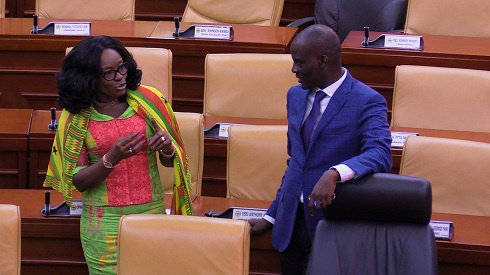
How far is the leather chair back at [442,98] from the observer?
4387 millimetres

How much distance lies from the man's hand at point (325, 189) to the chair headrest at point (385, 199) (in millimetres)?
35

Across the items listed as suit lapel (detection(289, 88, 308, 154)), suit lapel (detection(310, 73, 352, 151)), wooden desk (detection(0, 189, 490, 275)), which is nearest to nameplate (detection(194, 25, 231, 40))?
wooden desk (detection(0, 189, 490, 275))

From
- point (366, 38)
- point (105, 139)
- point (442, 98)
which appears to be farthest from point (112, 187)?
point (366, 38)

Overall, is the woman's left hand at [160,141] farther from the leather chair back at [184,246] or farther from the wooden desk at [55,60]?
the wooden desk at [55,60]

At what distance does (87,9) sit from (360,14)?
1513mm

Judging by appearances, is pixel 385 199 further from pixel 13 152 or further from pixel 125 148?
pixel 13 152

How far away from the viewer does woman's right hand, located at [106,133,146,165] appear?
3107 mm

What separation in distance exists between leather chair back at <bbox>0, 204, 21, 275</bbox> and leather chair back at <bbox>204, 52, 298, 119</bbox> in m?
1.76

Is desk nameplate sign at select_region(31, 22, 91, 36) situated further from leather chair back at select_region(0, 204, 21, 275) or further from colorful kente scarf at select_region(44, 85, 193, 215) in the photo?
leather chair back at select_region(0, 204, 21, 275)

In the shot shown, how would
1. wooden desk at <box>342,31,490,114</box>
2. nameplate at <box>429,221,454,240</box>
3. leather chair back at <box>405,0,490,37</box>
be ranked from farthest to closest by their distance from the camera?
1. leather chair back at <box>405,0,490,37</box>
2. wooden desk at <box>342,31,490,114</box>
3. nameplate at <box>429,221,454,240</box>

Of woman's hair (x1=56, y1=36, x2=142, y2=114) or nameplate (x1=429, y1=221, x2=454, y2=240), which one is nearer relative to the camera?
woman's hair (x1=56, y1=36, x2=142, y2=114)

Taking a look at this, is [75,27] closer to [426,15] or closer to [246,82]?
[246,82]

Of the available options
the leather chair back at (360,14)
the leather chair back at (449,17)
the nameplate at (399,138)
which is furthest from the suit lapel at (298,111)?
the leather chair back at (360,14)

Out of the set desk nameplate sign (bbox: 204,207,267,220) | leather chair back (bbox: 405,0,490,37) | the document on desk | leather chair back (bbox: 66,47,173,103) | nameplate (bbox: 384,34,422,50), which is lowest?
desk nameplate sign (bbox: 204,207,267,220)
